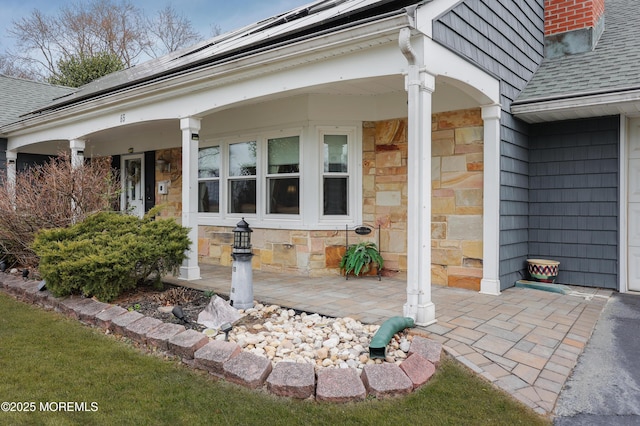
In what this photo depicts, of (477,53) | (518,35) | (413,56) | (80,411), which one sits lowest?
(80,411)

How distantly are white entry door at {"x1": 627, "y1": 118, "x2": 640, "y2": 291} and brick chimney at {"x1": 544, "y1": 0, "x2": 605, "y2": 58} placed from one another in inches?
63.4

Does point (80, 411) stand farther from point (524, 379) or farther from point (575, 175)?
point (575, 175)

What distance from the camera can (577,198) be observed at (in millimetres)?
5410

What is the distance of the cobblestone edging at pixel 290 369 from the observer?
245 cm

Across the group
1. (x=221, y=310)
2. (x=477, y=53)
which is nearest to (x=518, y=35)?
(x=477, y=53)

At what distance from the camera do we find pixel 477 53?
4.43 metres

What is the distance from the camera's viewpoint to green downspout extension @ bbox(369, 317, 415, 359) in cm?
284

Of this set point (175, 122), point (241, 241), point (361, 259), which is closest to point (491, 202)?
point (361, 259)

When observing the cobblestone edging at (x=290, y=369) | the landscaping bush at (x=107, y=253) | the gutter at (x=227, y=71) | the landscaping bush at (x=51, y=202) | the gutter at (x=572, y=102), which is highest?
the gutter at (x=227, y=71)

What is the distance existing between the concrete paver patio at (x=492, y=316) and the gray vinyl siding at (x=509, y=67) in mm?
677

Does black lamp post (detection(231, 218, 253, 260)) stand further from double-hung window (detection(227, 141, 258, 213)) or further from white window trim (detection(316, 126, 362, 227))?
double-hung window (detection(227, 141, 258, 213))

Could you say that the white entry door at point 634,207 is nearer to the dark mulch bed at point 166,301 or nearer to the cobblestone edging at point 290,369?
the cobblestone edging at point 290,369

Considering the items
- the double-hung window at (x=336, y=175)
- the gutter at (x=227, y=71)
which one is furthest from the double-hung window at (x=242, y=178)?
the gutter at (x=227, y=71)

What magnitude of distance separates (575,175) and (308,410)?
4908 mm
